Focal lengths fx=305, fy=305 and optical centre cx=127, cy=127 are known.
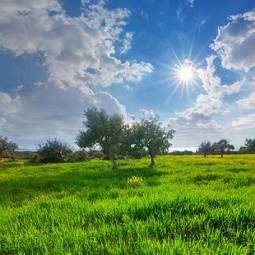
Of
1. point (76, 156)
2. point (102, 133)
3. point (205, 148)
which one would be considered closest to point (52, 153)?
point (76, 156)

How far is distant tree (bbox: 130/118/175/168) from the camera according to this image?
4503cm

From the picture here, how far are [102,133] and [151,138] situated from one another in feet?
24.2

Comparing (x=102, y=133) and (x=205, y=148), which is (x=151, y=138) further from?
(x=205, y=148)

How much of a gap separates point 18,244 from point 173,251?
3291 mm

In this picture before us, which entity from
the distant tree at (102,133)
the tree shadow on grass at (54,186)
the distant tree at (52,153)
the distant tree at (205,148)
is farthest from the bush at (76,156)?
the distant tree at (205,148)

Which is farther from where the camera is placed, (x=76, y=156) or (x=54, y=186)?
(x=76, y=156)

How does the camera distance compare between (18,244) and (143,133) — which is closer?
(18,244)

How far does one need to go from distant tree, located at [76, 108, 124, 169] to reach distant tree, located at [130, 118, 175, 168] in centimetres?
259

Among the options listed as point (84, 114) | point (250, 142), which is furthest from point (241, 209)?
point (250, 142)

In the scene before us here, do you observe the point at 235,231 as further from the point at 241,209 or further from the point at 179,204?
the point at 179,204

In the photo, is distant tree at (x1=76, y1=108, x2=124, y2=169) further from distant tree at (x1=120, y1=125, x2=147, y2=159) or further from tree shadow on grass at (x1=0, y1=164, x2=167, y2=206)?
tree shadow on grass at (x1=0, y1=164, x2=167, y2=206)

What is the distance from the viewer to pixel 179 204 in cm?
881

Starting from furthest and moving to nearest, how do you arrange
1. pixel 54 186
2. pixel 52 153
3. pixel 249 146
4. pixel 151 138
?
pixel 249 146 → pixel 52 153 → pixel 151 138 → pixel 54 186

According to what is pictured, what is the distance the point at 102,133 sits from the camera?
45.8 m
